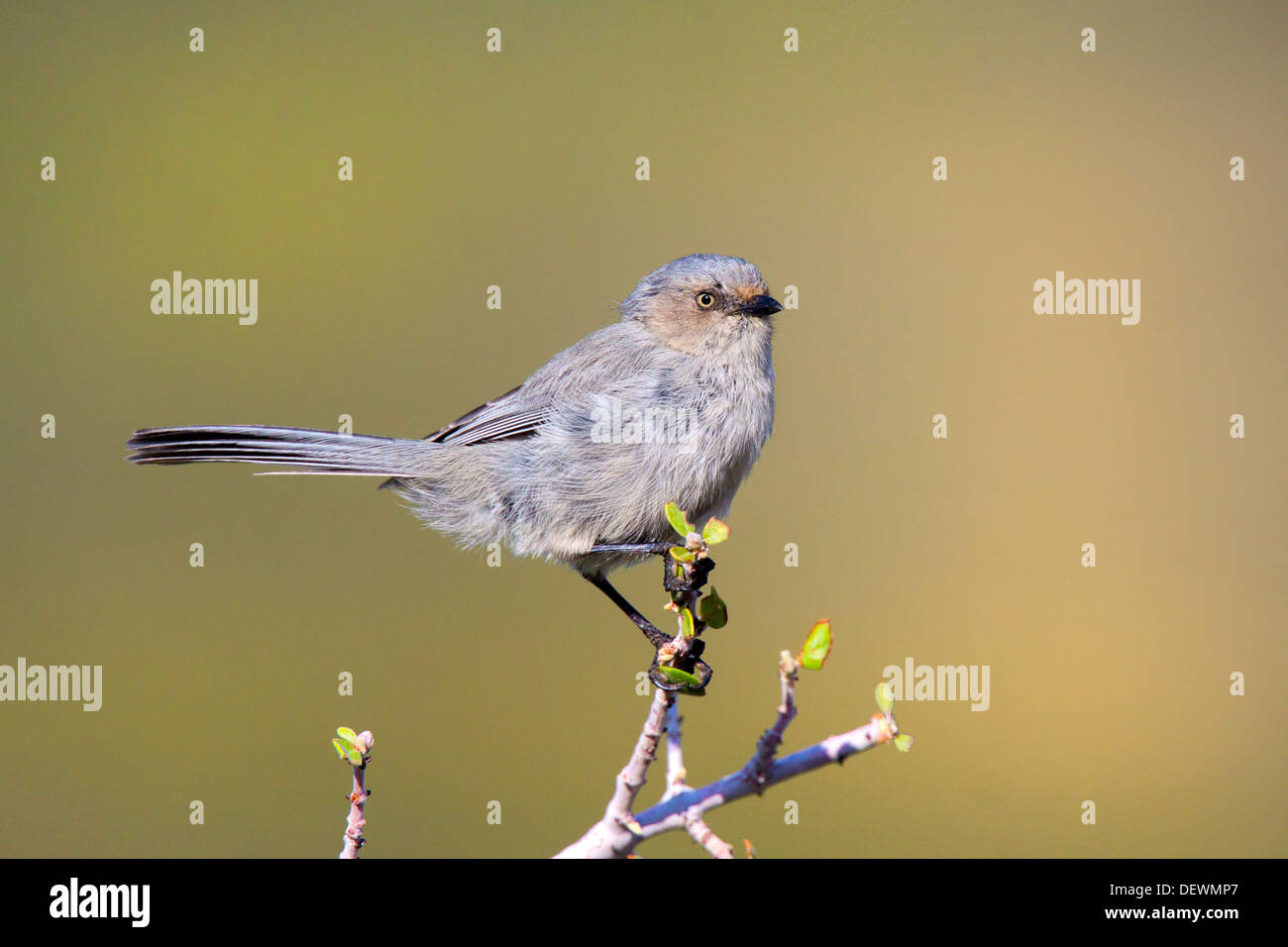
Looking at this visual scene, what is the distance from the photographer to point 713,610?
2248 millimetres

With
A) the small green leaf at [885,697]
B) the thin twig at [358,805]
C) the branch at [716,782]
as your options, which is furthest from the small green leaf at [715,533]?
the thin twig at [358,805]

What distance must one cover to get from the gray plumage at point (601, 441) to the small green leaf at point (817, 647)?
0.93m

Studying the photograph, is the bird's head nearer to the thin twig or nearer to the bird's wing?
the bird's wing

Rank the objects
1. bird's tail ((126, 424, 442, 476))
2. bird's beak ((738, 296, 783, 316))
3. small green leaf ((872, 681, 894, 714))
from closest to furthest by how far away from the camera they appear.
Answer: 1. small green leaf ((872, 681, 894, 714))
2. bird's tail ((126, 424, 442, 476))
3. bird's beak ((738, 296, 783, 316))

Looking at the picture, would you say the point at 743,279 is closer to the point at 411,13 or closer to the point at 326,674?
the point at 326,674

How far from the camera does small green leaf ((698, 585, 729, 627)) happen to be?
2227 millimetres

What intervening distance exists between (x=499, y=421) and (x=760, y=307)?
831 mm

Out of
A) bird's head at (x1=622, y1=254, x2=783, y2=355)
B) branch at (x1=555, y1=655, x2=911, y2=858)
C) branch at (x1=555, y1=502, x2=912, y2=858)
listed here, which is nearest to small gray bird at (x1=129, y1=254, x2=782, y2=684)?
bird's head at (x1=622, y1=254, x2=783, y2=355)

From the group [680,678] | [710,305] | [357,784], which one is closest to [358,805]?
[357,784]

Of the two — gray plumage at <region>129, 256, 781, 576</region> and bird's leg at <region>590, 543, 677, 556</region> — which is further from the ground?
gray plumage at <region>129, 256, 781, 576</region>

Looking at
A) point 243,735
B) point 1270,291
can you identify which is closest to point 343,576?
point 243,735

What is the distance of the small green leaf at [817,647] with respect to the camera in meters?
2.02

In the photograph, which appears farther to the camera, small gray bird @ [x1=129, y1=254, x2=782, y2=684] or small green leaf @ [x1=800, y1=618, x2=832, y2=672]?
small gray bird @ [x1=129, y1=254, x2=782, y2=684]

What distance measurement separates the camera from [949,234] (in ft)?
24.8
